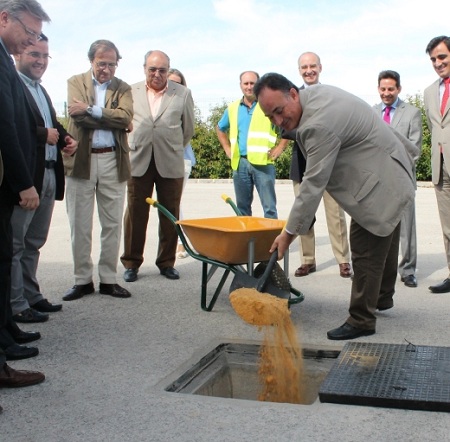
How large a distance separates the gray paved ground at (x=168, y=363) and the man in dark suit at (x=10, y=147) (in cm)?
38

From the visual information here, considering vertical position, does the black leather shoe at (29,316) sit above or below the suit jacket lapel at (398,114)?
below

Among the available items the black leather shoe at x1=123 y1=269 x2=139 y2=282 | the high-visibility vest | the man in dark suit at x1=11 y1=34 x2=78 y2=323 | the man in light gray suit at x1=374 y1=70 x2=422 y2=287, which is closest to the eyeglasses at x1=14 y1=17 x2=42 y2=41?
the man in dark suit at x1=11 y1=34 x2=78 y2=323

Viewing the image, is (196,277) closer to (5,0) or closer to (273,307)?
(273,307)

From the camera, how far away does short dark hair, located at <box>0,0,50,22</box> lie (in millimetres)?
3822

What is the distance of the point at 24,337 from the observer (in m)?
4.66

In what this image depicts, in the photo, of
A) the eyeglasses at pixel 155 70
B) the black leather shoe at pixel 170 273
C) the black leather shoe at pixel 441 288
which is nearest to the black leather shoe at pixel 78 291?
the black leather shoe at pixel 170 273

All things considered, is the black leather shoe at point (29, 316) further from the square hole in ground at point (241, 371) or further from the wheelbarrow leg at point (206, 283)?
the square hole in ground at point (241, 371)

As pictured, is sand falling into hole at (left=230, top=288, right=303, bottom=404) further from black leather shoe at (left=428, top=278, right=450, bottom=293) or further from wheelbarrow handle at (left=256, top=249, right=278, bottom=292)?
black leather shoe at (left=428, top=278, right=450, bottom=293)

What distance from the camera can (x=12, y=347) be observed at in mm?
4281

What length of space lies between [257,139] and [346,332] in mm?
3330

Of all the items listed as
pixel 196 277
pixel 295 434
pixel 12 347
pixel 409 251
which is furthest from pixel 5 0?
pixel 409 251

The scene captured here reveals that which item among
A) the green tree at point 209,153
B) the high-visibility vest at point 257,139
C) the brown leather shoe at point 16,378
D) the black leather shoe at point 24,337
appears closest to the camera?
the brown leather shoe at point 16,378

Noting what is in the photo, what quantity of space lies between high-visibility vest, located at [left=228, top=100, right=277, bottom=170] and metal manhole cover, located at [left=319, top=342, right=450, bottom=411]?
11.2 ft

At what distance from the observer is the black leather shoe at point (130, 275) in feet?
21.7
